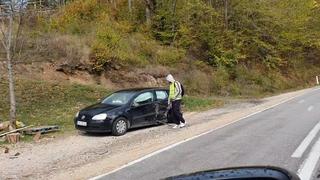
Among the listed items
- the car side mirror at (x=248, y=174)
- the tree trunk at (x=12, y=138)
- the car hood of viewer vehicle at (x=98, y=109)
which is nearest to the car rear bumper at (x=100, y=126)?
the car hood of viewer vehicle at (x=98, y=109)

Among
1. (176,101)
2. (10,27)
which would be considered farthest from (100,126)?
(10,27)

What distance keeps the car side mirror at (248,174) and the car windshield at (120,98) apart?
1270 cm

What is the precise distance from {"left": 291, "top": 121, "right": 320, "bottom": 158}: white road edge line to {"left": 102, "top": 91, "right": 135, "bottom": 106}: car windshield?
5.88 m

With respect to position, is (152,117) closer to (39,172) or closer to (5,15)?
(5,15)

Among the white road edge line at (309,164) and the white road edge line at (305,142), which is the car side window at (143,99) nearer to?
the white road edge line at (305,142)

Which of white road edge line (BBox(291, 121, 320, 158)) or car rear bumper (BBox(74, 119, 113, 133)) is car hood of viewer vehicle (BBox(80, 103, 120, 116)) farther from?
white road edge line (BBox(291, 121, 320, 158))

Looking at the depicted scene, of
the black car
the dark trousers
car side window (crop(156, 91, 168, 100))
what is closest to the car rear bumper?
the black car

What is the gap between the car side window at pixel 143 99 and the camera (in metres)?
16.4

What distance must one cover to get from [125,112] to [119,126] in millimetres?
607

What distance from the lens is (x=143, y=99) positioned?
16.7 m

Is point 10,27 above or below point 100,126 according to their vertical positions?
above

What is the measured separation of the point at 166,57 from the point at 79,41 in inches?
278

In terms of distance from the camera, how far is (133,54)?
103 ft

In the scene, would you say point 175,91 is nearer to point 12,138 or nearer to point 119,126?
point 119,126
